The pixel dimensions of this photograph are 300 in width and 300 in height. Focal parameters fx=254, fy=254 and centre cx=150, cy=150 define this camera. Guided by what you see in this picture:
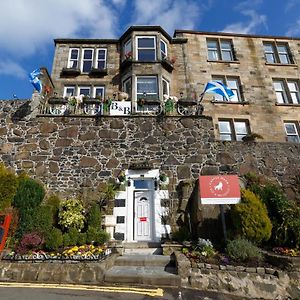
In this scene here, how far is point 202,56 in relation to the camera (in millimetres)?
17625

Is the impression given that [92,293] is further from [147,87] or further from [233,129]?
[233,129]

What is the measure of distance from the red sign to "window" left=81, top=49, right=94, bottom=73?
11.9 m

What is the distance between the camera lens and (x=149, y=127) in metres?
12.5

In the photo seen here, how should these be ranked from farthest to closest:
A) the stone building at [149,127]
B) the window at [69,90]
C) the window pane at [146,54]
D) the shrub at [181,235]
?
the window pane at [146,54] < the window at [69,90] < the stone building at [149,127] < the shrub at [181,235]

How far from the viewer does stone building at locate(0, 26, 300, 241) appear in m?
11.3

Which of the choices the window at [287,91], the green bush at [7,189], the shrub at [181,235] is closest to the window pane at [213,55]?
the window at [287,91]

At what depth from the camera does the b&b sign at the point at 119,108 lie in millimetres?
12961

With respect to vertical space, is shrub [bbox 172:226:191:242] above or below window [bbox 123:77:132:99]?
below

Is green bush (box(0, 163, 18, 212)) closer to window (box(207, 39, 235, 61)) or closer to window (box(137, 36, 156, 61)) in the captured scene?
window (box(137, 36, 156, 61))

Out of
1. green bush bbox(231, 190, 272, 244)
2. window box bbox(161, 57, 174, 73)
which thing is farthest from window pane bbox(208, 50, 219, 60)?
green bush bbox(231, 190, 272, 244)

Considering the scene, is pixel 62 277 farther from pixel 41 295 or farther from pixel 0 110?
pixel 0 110

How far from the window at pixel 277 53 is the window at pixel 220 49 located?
Result: 2.67m

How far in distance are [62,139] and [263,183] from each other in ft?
31.0

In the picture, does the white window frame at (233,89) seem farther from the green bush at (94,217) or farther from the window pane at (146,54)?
the green bush at (94,217)
